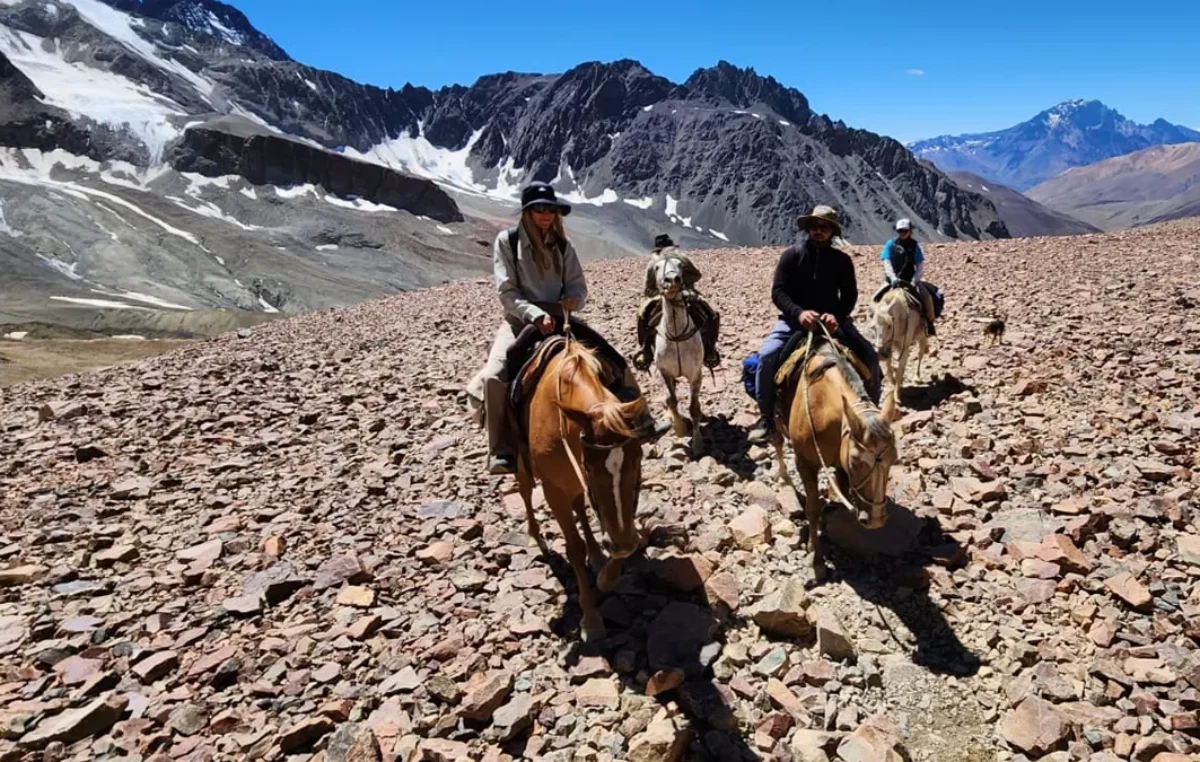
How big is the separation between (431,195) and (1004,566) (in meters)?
150

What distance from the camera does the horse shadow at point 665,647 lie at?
449 cm

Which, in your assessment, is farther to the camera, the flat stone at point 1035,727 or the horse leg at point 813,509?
the horse leg at point 813,509

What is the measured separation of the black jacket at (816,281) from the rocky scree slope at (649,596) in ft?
6.78

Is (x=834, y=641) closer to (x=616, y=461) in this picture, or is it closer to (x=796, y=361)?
(x=616, y=461)

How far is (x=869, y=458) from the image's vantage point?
485 cm

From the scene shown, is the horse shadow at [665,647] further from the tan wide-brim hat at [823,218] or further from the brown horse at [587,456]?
the tan wide-brim hat at [823,218]

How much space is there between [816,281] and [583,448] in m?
3.83

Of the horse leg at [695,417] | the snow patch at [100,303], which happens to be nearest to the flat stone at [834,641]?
the horse leg at [695,417]

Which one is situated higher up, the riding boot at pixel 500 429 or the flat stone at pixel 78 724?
the riding boot at pixel 500 429

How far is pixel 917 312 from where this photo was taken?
1038 cm

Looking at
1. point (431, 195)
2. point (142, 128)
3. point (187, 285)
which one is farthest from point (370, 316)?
point (142, 128)

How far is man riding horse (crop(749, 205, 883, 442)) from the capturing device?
22.5ft

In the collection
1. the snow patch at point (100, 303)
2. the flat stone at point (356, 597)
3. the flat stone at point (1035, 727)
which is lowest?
the snow patch at point (100, 303)

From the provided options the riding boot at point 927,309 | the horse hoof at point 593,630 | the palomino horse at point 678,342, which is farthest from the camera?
the riding boot at point 927,309
